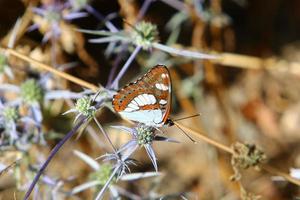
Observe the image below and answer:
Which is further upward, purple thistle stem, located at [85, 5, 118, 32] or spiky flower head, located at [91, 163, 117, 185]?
purple thistle stem, located at [85, 5, 118, 32]

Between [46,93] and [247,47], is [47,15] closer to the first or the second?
[46,93]

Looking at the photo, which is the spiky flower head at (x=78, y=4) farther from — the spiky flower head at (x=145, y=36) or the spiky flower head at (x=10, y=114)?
the spiky flower head at (x=10, y=114)

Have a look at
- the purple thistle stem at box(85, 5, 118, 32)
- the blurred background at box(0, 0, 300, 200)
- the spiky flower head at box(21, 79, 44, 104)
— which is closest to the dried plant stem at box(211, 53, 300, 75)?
the blurred background at box(0, 0, 300, 200)

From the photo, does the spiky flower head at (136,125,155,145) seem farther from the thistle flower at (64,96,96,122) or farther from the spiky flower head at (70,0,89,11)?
the spiky flower head at (70,0,89,11)

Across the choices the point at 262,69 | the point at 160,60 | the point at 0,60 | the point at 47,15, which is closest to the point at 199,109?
the point at 262,69

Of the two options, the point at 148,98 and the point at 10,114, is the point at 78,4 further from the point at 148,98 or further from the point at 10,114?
the point at 148,98

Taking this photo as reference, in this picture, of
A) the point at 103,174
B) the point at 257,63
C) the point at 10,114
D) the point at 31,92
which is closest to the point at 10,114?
the point at 10,114
